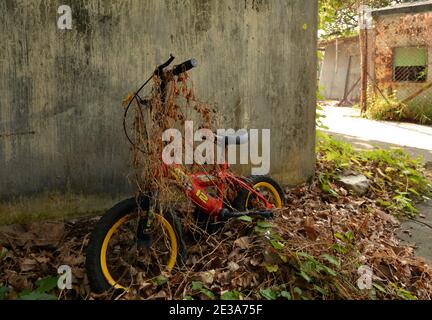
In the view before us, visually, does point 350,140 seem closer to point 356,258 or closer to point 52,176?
point 356,258

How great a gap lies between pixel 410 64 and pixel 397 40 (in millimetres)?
756

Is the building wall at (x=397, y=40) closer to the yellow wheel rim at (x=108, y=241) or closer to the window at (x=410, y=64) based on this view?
the window at (x=410, y=64)

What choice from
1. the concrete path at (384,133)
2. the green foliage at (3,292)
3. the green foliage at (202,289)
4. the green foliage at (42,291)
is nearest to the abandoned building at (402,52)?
the concrete path at (384,133)

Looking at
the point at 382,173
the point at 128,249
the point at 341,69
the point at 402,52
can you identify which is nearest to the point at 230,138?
the point at 128,249

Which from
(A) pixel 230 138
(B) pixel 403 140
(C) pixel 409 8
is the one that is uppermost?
(C) pixel 409 8

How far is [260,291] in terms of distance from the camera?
3029 mm

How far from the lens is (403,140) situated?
8.88m

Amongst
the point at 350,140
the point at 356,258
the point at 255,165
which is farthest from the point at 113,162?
the point at 350,140

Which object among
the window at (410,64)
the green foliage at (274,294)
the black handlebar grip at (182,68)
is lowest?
the green foliage at (274,294)

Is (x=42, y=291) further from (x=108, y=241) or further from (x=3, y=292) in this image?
(x=108, y=241)

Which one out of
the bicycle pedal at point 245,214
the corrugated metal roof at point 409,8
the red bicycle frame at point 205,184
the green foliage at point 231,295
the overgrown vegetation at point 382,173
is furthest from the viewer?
the corrugated metal roof at point 409,8

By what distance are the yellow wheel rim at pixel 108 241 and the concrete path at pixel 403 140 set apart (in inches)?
95.7

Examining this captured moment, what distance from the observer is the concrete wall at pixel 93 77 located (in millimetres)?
3553
